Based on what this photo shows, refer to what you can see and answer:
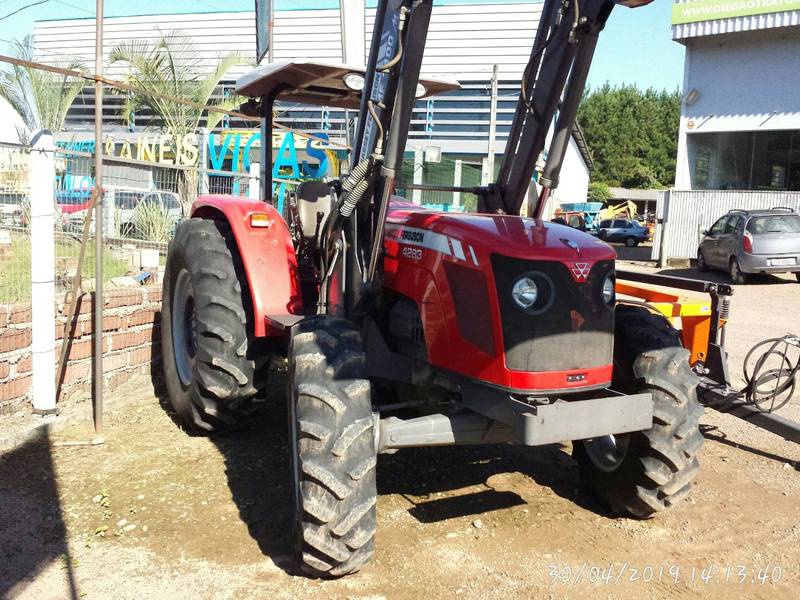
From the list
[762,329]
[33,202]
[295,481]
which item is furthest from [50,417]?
[762,329]

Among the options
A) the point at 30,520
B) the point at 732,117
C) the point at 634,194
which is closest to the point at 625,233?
the point at 732,117

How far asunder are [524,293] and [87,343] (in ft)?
11.6

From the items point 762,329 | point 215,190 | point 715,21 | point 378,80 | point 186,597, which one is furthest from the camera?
point 715,21

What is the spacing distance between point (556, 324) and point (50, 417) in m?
3.45

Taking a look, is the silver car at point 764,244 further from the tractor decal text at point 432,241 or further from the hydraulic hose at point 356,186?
the hydraulic hose at point 356,186

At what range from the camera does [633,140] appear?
62.6 meters

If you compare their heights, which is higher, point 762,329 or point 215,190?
point 215,190

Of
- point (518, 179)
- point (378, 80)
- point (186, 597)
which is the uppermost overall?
point (378, 80)

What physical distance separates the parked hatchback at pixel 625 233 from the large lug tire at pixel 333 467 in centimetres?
3410

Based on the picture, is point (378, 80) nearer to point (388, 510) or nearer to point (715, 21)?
point (388, 510)

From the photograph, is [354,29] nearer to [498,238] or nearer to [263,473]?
[498,238]

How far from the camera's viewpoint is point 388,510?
4066 millimetres

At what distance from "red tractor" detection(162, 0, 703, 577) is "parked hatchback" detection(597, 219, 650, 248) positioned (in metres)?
32.9

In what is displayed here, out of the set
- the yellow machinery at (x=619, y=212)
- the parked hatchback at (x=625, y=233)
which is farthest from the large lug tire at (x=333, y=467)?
the yellow machinery at (x=619, y=212)
